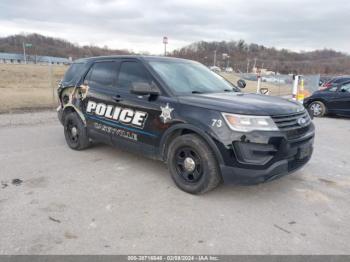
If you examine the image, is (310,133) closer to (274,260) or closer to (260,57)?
(274,260)

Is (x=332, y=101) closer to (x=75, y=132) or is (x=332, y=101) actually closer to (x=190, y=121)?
(x=190, y=121)

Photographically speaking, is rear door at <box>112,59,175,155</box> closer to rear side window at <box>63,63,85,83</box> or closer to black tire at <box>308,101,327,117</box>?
rear side window at <box>63,63,85,83</box>

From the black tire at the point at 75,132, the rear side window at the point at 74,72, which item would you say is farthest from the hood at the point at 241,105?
Result: the rear side window at the point at 74,72

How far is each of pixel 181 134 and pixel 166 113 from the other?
348 millimetres

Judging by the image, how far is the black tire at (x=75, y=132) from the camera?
223 inches

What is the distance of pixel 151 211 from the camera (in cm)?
354

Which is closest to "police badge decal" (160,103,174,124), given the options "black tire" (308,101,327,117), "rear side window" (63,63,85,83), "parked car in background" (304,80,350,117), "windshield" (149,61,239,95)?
"windshield" (149,61,239,95)

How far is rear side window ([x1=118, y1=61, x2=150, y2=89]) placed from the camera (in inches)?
178

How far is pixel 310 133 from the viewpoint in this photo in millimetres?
4109

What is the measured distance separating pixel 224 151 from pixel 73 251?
6.25 ft

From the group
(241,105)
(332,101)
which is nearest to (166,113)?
(241,105)

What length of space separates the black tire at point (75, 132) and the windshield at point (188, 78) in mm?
2016

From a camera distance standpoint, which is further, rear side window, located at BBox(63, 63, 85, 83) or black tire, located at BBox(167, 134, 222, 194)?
rear side window, located at BBox(63, 63, 85, 83)

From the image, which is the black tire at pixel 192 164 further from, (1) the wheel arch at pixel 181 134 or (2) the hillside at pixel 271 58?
(2) the hillside at pixel 271 58
